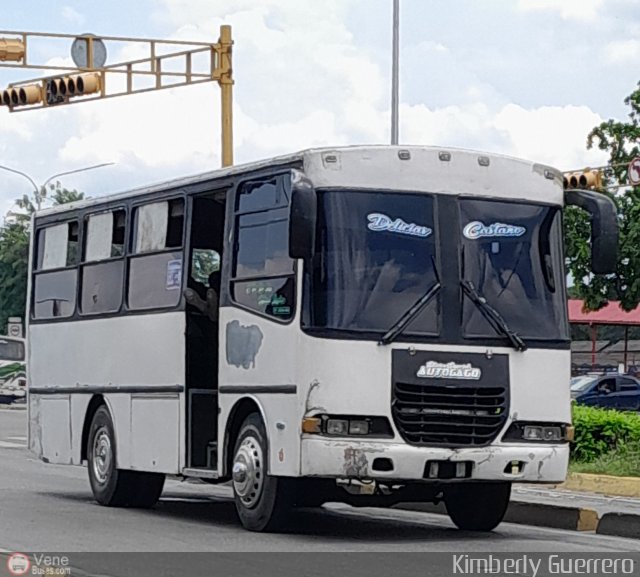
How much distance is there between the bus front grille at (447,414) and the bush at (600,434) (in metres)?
6.84

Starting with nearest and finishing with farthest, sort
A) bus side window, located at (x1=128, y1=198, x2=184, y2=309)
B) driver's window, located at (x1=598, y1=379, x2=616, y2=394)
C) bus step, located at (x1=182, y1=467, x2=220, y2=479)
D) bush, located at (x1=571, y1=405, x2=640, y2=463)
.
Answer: bus step, located at (x1=182, y1=467, x2=220, y2=479), bus side window, located at (x1=128, y1=198, x2=184, y2=309), bush, located at (x1=571, y1=405, x2=640, y2=463), driver's window, located at (x1=598, y1=379, x2=616, y2=394)

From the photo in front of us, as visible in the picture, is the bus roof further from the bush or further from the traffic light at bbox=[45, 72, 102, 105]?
the traffic light at bbox=[45, 72, 102, 105]

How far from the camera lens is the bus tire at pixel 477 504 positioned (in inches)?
563

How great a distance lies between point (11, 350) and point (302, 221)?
140ft

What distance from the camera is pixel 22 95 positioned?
24.4 m

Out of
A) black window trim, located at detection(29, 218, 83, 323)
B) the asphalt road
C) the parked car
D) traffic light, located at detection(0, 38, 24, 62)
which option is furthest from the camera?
the parked car

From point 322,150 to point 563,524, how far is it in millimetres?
4309

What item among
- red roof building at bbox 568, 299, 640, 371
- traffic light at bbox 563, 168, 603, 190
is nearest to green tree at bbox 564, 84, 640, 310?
red roof building at bbox 568, 299, 640, 371

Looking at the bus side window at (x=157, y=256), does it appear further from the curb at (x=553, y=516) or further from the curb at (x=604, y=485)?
the curb at (x=604, y=485)

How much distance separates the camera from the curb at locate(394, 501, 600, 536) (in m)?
14.9

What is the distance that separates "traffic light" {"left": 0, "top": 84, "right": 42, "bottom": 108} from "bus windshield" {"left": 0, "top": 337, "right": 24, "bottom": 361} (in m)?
29.9
